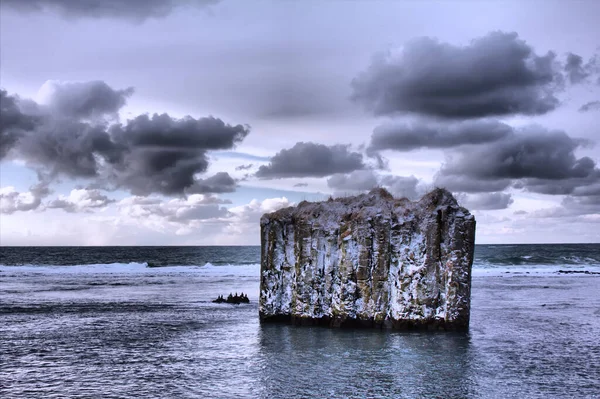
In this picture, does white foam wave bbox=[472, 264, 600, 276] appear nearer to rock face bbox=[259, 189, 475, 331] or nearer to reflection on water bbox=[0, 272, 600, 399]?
reflection on water bbox=[0, 272, 600, 399]

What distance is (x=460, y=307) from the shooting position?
779 inches

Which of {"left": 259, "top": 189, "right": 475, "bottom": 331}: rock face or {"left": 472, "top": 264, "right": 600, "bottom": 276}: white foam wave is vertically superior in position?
{"left": 259, "top": 189, "right": 475, "bottom": 331}: rock face

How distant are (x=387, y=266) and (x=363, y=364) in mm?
6276

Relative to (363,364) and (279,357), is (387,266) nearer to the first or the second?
(363,364)

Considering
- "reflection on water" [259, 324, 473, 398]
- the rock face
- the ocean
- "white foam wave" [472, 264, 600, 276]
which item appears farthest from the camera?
"white foam wave" [472, 264, 600, 276]

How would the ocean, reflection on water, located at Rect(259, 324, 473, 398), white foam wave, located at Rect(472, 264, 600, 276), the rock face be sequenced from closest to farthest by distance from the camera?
reflection on water, located at Rect(259, 324, 473, 398) → the ocean → the rock face → white foam wave, located at Rect(472, 264, 600, 276)

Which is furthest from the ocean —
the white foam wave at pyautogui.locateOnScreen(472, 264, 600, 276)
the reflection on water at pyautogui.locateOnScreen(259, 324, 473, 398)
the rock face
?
the white foam wave at pyautogui.locateOnScreen(472, 264, 600, 276)

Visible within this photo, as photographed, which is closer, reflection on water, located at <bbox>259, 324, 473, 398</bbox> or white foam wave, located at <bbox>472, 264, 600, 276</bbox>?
reflection on water, located at <bbox>259, 324, 473, 398</bbox>

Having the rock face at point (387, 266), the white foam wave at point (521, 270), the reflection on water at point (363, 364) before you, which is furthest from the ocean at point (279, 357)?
the white foam wave at point (521, 270)

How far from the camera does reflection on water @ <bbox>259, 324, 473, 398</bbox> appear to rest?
Answer: 1203 centimetres

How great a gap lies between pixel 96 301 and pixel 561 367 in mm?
25376

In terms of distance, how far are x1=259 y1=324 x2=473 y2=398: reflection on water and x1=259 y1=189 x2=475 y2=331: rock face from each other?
3.51ft

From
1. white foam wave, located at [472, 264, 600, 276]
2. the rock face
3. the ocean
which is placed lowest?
white foam wave, located at [472, 264, 600, 276]

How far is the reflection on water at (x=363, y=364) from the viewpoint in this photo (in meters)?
12.0
